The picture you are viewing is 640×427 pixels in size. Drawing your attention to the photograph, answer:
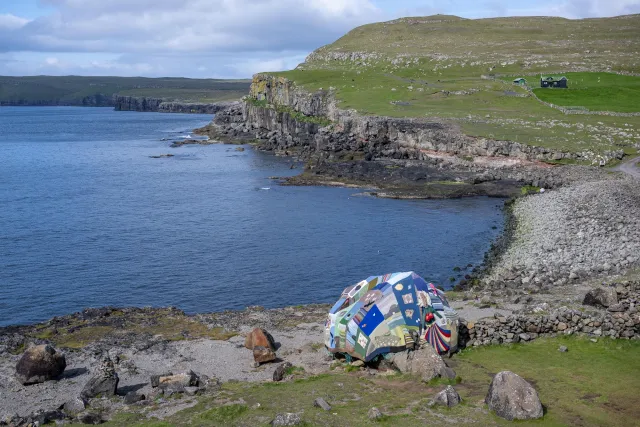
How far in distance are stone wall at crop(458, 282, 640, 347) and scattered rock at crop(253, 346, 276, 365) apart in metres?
8.24

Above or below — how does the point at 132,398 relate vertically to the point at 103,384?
below

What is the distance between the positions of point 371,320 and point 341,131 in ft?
290

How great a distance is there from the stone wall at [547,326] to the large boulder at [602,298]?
1353mm

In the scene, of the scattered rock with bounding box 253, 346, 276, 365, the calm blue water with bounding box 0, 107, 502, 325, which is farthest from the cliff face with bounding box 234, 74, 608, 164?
the scattered rock with bounding box 253, 346, 276, 365

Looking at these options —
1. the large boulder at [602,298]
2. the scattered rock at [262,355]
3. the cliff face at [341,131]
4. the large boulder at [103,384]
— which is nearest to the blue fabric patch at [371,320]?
the scattered rock at [262,355]

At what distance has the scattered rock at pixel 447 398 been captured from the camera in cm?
2042

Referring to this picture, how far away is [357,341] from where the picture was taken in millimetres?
25609

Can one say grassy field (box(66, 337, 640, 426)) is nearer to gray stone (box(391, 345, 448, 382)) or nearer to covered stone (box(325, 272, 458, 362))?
gray stone (box(391, 345, 448, 382))

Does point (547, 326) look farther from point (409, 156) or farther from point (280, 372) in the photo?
point (409, 156)

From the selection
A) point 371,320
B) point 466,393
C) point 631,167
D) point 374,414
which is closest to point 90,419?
point 374,414

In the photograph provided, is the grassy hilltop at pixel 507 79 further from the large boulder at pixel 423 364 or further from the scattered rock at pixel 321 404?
the scattered rock at pixel 321 404

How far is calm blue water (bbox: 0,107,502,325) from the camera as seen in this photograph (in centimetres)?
4403

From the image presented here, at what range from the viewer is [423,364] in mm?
23516

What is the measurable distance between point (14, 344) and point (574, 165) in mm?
65066
